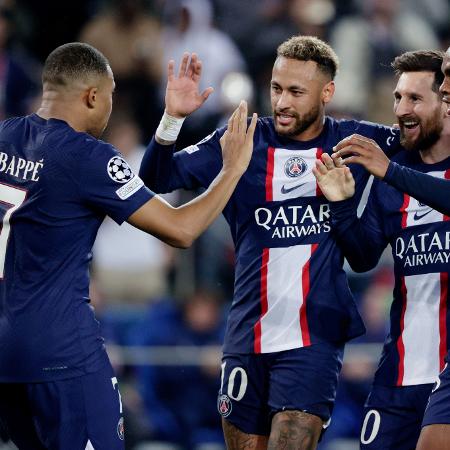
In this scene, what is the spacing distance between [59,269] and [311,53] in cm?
192

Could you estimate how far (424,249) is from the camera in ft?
17.6

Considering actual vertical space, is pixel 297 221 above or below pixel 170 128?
below

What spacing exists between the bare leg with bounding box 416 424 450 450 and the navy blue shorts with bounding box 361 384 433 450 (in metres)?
0.34

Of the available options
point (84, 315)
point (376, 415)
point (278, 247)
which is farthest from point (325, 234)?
point (84, 315)

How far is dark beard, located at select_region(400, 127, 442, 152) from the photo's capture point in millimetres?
5566

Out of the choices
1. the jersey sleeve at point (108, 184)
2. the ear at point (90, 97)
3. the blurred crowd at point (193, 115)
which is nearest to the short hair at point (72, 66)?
the ear at point (90, 97)

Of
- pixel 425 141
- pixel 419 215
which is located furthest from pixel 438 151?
pixel 419 215

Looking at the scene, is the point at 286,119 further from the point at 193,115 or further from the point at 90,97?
→ the point at 193,115

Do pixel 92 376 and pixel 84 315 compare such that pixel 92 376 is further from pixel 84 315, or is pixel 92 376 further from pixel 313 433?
pixel 313 433

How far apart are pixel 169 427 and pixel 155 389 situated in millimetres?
359

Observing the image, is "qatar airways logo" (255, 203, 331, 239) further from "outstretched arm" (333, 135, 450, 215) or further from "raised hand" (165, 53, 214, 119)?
"raised hand" (165, 53, 214, 119)

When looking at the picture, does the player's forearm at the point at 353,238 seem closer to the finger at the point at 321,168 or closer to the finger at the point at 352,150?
the finger at the point at 321,168

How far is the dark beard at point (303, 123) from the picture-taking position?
5.66 metres

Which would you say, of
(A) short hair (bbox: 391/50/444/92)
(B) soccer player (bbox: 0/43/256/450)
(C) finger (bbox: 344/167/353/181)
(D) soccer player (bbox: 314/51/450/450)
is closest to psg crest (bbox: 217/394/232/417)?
(D) soccer player (bbox: 314/51/450/450)
